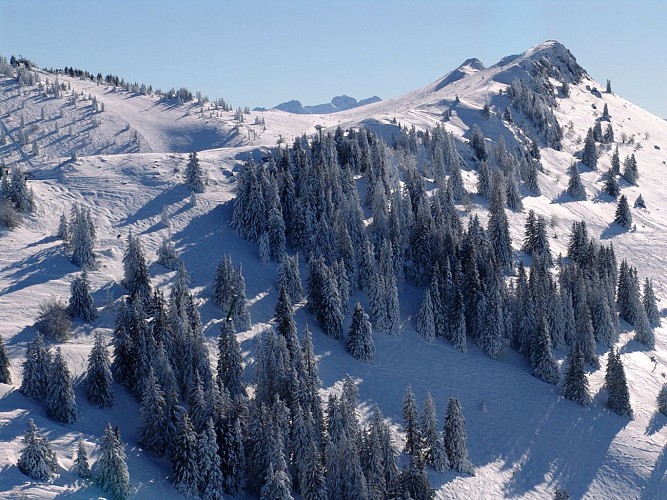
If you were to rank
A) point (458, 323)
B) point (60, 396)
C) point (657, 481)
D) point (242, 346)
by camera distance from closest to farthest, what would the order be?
1. point (60, 396)
2. point (657, 481)
3. point (242, 346)
4. point (458, 323)

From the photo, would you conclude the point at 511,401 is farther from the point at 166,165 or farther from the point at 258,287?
the point at 166,165

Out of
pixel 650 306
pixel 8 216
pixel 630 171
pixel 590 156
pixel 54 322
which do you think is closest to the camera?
pixel 54 322

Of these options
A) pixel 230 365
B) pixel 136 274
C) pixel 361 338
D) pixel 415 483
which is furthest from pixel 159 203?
pixel 415 483

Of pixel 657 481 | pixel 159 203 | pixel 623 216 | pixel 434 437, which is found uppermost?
pixel 623 216

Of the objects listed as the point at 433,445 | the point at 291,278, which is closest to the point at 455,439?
the point at 433,445

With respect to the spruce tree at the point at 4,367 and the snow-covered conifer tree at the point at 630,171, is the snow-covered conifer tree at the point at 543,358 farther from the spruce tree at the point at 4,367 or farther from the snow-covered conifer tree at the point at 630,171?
the snow-covered conifer tree at the point at 630,171

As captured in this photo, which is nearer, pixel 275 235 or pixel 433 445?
pixel 433 445

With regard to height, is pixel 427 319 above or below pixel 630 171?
below

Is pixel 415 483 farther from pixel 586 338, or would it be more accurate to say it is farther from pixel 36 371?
pixel 586 338
